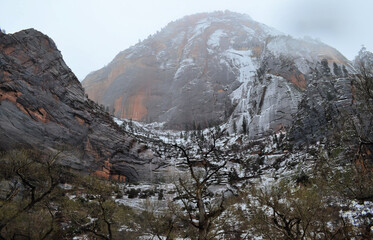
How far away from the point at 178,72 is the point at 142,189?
97.2 metres

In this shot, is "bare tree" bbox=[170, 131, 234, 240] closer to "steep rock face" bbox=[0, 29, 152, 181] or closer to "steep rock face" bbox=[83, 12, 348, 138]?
"steep rock face" bbox=[0, 29, 152, 181]

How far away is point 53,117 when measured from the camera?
1677 inches

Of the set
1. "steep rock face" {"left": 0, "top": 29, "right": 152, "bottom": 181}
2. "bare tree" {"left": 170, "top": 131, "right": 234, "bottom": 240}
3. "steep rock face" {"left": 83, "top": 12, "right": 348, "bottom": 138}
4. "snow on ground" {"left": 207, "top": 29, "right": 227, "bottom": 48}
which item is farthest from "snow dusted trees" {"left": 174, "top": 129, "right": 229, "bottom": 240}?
"snow on ground" {"left": 207, "top": 29, "right": 227, "bottom": 48}

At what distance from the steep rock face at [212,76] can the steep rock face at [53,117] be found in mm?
39064

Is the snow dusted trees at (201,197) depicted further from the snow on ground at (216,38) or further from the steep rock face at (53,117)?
the snow on ground at (216,38)

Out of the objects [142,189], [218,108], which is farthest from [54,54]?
[218,108]

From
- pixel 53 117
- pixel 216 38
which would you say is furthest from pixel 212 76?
pixel 53 117

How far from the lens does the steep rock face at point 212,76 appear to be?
74.8 metres

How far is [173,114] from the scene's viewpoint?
364 ft

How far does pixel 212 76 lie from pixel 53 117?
301ft

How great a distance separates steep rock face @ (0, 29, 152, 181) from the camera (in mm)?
37531

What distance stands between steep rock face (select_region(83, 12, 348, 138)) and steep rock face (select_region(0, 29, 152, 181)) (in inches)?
1538

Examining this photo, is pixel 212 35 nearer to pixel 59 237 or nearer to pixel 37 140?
pixel 37 140

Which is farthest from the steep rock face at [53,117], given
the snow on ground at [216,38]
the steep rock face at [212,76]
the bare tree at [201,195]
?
the snow on ground at [216,38]
